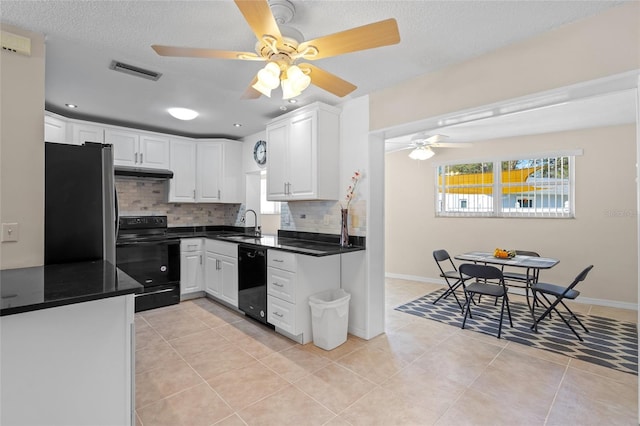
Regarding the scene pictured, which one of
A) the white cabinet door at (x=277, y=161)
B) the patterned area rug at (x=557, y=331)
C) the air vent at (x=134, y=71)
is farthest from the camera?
the white cabinet door at (x=277, y=161)

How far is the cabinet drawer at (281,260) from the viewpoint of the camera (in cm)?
292

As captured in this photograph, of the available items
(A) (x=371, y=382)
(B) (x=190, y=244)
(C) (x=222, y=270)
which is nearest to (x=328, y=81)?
(A) (x=371, y=382)

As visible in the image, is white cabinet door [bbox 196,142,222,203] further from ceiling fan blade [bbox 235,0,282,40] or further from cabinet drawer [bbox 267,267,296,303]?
ceiling fan blade [bbox 235,0,282,40]

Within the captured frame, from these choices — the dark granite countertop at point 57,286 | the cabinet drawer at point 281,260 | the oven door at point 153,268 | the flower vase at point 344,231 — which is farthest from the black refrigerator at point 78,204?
the flower vase at point 344,231

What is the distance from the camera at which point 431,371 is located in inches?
96.1

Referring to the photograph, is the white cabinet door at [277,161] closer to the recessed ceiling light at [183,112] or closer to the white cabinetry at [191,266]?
the recessed ceiling light at [183,112]

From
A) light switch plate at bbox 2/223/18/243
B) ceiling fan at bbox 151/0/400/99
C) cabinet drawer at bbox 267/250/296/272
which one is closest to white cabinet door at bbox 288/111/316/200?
cabinet drawer at bbox 267/250/296/272

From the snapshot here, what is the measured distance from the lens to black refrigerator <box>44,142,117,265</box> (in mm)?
2014

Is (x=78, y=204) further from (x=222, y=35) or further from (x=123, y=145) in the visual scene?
(x=123, y=145)

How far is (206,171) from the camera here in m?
4.78

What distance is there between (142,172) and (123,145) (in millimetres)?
438

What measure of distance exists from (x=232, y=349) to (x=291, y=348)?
54 centimetres

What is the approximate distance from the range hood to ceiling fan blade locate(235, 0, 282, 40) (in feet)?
10.7

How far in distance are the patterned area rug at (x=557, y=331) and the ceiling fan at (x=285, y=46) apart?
302cm
